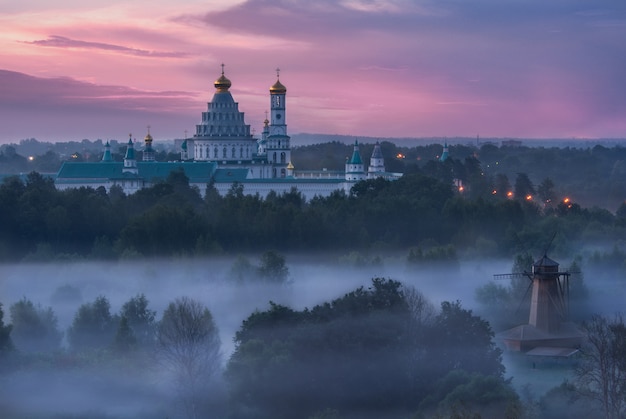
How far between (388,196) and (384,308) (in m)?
33.1

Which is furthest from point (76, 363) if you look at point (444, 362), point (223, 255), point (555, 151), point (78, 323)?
point (555, 151)

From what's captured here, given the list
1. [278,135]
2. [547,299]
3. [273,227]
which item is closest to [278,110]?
[278,135]

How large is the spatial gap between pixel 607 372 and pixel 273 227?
2762 centimetres

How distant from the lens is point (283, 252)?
2010 inches

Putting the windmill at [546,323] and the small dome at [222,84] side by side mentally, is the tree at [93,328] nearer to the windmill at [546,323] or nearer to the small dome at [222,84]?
the windmill at [546,323]

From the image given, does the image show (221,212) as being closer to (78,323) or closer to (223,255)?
(223,255)

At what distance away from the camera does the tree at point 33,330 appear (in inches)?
1298

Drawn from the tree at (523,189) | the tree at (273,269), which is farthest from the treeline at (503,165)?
the tree at (273,269)

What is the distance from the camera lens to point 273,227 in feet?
171

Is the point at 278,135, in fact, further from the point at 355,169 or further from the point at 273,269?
the point at 273,269

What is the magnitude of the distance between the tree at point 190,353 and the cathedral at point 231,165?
51032 mm

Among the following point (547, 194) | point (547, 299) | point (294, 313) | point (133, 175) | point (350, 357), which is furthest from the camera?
point (133, 175)

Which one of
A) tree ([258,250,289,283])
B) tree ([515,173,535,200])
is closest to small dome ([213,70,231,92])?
tree ([515,173,535,200])

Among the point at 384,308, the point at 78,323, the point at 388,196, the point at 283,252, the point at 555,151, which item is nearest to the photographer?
the point at 384,308
